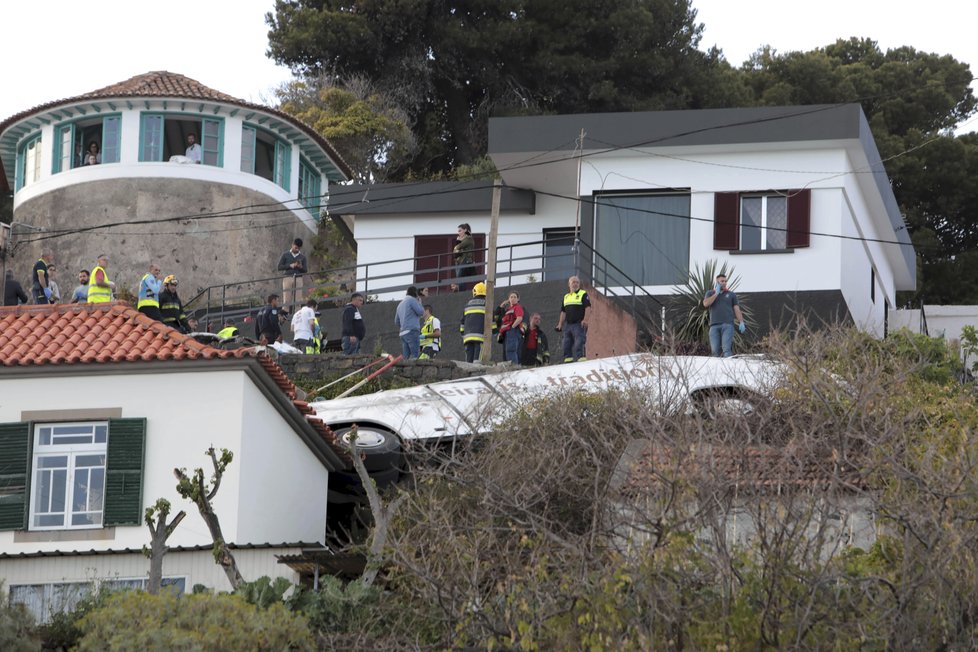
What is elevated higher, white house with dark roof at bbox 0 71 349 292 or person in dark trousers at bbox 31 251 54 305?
white house with dark roof at bbox 0 71 349 292

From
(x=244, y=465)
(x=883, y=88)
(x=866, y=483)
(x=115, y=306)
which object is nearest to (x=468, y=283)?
(x=115, y=306)

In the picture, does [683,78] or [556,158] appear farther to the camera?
[683,78]

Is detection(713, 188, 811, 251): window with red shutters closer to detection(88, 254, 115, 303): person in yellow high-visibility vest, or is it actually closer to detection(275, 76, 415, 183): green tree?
detection(88, 254, 115, 303): person in yellow high-visibility vest

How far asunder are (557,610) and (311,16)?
36919 millimetres

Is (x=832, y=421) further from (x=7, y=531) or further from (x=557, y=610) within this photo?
(x=7, y=531)

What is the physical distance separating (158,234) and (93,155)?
2823 mm

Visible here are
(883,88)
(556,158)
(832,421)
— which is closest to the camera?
(832,421)

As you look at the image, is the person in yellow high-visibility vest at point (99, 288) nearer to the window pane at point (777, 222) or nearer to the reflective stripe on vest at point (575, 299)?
the reflective stripe on vest at point (575, 299)

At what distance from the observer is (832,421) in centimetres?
2148

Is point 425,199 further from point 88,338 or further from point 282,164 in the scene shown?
point 88,338

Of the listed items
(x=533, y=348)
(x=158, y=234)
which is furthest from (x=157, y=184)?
(x=533, y=348)

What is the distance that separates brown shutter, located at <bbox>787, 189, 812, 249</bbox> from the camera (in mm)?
33062

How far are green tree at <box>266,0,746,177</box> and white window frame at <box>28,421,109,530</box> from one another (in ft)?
95.7

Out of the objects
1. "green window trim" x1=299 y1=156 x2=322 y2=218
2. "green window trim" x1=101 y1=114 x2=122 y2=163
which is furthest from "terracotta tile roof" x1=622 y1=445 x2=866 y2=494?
"green window trim" x1=299 y1=156 x2=322 y2=218
